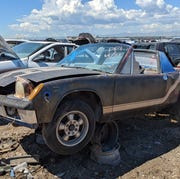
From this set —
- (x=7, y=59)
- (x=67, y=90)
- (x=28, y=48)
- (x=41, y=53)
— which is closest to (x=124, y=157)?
(x=67, y=90)

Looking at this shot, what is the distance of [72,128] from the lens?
4230mm

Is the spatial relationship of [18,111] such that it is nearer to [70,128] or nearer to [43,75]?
[43,75]

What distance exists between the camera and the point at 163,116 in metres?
7.03

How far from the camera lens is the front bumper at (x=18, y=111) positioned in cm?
384

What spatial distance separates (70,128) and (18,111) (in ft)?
2.41

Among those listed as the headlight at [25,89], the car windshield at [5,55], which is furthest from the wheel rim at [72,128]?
the car windshield at [5,55]

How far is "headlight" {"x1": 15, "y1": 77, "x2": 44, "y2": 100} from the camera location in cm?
387

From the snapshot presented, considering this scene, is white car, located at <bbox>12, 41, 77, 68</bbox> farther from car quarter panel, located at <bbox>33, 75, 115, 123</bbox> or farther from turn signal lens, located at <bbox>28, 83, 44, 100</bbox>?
turn signal lens, located at <bbox>28, 83, 44, 100</bbox>

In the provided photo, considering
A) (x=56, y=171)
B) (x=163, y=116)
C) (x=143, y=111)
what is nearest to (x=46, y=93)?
(x=56, y=171)

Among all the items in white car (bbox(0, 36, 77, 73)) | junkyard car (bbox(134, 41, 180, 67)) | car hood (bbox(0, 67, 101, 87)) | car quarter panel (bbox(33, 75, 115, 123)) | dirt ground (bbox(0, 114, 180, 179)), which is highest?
car hood (bbox(0, 67, 101, 87))

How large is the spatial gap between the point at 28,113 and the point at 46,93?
1.10 ft

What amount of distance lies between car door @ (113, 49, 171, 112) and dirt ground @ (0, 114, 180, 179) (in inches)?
26.6

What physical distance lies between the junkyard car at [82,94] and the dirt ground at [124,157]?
12.7 inches

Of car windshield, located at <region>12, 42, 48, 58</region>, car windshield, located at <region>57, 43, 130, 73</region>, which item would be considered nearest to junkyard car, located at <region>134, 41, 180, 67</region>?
car windshield, located at <region>12, 42, 48, 58</region>
